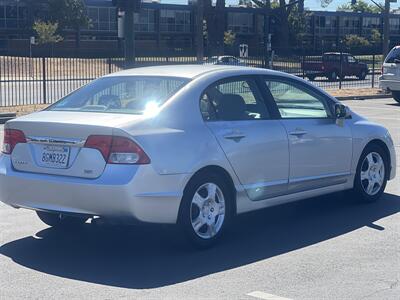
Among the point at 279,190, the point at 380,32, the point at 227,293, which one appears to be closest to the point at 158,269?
the point at 227,293

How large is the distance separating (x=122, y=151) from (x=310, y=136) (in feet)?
7.68

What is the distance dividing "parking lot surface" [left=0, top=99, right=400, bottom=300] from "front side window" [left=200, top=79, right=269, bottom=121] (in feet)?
3.67

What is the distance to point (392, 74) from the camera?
24.5 m

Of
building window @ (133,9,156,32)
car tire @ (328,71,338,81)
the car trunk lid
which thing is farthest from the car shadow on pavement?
building window @ (133,9,156,32)

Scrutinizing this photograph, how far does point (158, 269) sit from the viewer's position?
6.36 m

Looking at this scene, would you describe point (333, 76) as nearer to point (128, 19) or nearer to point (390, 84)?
point (390, 84)

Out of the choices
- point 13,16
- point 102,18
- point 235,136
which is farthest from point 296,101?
point 102,18

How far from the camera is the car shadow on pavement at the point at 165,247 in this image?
6.26 m

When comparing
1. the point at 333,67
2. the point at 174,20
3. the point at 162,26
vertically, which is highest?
the point at 174,20

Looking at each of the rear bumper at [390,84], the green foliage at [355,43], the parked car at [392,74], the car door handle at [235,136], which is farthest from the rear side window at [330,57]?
the green foliage at [355,43]

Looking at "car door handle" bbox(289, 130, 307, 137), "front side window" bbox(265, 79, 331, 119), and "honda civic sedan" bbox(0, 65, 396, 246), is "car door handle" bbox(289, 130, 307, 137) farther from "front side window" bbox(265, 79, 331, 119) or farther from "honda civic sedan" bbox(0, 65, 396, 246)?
"front side window" bbox(265, 79, 331, 119)

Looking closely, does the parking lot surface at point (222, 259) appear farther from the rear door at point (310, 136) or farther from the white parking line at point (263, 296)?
the rear door at point (310, 136)

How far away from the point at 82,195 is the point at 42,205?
47 cm

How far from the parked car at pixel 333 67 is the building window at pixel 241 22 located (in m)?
42.5
